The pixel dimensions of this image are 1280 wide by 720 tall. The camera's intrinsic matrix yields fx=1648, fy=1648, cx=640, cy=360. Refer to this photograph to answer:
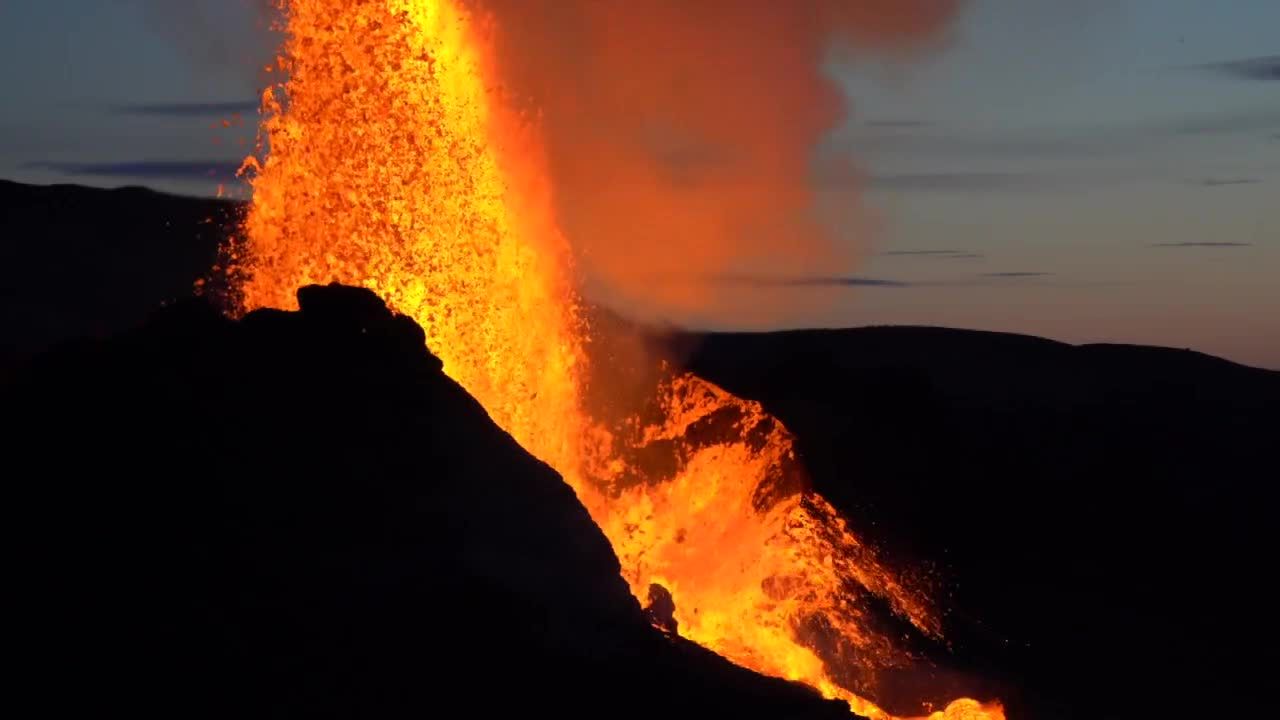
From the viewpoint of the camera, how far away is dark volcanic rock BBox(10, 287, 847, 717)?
1256 cm

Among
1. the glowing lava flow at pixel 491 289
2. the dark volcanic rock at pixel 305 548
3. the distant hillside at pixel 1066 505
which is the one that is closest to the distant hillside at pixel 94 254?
the distant hillside at pixel 1066 505

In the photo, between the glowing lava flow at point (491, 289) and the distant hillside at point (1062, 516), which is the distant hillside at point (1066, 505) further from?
the glowing lava flow at point (491, 289)

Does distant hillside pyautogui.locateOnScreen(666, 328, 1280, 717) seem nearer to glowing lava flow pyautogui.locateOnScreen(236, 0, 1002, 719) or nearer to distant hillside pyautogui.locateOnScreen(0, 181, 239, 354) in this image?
glowing lava flow pyautogui.locateOnScreen(236, 0, 1002, 719)

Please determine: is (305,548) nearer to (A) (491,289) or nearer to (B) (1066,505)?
(A) (491,289)

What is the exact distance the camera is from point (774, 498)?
71.3ft

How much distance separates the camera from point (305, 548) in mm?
13500

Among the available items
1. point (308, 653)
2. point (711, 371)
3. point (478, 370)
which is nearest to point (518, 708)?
point (308, 653)

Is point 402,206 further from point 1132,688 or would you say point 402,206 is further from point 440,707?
point 1132,688

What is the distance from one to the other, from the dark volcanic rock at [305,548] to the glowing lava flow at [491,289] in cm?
454

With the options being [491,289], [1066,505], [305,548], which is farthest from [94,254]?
[305,548]

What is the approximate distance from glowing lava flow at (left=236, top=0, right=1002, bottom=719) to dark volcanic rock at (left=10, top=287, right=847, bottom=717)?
4542 millimetres

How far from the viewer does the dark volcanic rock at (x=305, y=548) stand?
12562mm

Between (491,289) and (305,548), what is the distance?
27.1 feet

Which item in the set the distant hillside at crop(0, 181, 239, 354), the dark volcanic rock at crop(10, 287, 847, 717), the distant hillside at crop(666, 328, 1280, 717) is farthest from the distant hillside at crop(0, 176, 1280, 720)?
the dark volcanic rock at crop(10, 287, 847, 717)
